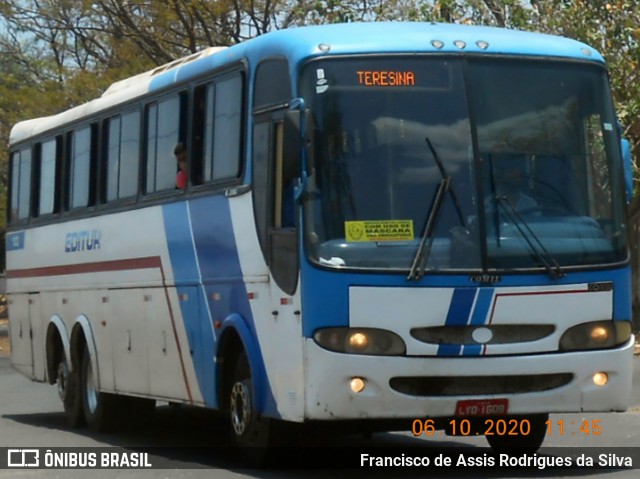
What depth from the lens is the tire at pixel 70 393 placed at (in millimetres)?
16750

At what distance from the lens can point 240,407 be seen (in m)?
11.9

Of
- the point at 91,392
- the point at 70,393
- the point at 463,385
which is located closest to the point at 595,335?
the point at 463,385

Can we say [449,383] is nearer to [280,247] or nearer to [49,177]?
[280,247]

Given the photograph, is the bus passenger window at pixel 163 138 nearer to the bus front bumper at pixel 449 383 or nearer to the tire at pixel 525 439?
the tire at pixel 525 439

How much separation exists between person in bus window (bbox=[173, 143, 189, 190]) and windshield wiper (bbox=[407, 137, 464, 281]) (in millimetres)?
3127

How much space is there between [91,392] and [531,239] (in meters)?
6.92

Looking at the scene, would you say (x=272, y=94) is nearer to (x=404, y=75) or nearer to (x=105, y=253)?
(x=404, y=75)

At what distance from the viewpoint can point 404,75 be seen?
11.0 m

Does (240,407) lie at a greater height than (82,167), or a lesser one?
lesser

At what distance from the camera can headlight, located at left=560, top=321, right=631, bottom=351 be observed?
1089cm

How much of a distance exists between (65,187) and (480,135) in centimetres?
741

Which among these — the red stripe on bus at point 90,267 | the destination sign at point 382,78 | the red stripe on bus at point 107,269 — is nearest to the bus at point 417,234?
the destination sign at point 382,78

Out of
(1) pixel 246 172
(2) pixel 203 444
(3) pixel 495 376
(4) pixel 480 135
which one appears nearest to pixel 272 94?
(1) pixel 246 172

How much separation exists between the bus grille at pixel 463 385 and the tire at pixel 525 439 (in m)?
0.92
